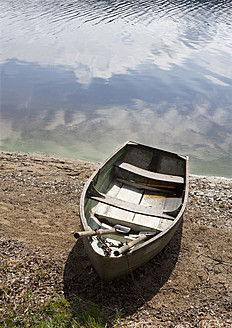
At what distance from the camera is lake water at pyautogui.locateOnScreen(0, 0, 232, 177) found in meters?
13.7

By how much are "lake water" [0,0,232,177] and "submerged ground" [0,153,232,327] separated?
343 cm

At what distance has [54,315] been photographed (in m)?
5.33

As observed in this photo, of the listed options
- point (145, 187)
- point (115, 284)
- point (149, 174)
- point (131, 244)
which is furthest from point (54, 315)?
point (149, 174)

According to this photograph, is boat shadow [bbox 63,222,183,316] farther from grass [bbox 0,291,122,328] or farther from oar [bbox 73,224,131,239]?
oar [bbox 73,224,131,239]

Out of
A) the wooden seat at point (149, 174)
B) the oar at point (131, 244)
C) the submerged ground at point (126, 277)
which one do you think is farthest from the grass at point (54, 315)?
the wooden seat at point (149, 174)

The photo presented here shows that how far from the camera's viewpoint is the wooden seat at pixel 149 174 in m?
8.70

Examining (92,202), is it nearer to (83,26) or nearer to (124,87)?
(124,87)

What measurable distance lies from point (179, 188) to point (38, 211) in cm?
386

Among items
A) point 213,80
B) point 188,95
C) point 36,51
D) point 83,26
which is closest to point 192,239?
point 188,95

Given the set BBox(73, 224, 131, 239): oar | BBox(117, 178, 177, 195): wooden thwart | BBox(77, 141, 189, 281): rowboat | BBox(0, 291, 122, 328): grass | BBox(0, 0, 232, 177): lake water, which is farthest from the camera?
BBox(0, 0, 232, 177): lake water

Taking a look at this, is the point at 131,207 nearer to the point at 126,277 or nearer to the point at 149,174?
the point at 126,277

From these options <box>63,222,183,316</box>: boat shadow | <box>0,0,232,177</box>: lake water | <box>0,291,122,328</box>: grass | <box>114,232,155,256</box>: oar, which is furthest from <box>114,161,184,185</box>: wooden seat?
<box>0,291,122,328</box>: grass

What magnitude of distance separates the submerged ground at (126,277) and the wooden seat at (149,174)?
1.03 metres

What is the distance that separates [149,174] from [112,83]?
11.5 metres
